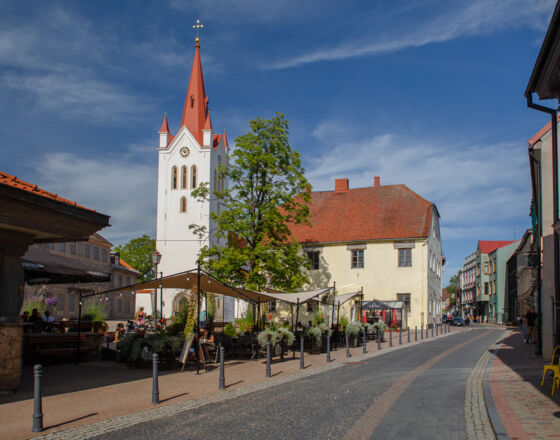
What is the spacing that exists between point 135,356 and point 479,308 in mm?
93768

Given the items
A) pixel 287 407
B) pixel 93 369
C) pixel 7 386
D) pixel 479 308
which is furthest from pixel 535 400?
pixel 479 308

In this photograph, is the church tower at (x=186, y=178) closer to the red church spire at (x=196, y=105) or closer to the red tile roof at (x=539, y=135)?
the red church spire at (x=196, y=105)

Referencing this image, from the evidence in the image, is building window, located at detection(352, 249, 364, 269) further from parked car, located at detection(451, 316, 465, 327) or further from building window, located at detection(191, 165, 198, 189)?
parked car, located at detection(451, 316, 465, 327)

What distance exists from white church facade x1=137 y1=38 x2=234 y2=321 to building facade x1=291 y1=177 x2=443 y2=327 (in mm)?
11421

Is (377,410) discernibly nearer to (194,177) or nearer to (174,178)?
(194,177)

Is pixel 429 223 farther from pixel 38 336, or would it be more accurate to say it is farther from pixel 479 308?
pixel 479 308

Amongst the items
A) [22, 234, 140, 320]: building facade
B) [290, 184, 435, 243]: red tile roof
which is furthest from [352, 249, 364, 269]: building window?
[22, 234, 140, 320]: building facade

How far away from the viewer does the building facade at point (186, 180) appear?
55781 millimetres

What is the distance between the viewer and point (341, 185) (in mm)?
52875

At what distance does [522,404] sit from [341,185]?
43657 mm

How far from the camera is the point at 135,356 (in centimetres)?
1628

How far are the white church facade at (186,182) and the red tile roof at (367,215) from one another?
11.3 meters

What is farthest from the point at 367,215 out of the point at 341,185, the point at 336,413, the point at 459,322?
the point at 336,413

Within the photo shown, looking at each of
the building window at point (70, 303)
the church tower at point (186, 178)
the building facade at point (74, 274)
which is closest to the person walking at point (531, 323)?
the building facade at point (74, 274)
